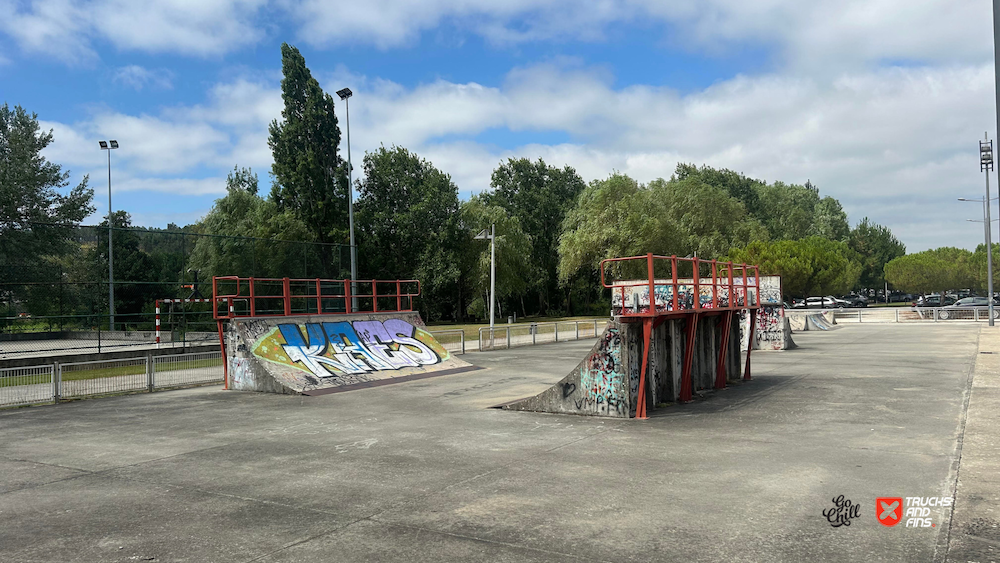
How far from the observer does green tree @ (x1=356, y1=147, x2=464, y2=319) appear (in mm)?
54125

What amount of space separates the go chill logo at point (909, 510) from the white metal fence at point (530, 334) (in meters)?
20.6

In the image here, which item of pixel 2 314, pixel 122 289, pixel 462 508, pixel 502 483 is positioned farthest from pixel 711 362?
pixel 2 314

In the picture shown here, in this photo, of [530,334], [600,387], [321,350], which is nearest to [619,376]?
[600,387]

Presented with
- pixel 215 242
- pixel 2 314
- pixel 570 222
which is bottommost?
pixel 2 314

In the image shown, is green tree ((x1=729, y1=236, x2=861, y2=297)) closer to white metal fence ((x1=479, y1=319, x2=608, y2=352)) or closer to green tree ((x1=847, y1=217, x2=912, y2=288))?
white metal fence ((x1=479, y1=319, x2=608, y2=352))

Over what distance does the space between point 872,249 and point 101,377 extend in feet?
344

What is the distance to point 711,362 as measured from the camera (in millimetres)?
14711

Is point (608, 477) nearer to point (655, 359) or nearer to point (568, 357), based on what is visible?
point (655, 359)

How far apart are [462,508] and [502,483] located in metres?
0.97

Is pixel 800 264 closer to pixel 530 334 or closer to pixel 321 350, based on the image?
pixel 530 334

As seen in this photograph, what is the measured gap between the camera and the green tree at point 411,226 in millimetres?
54125

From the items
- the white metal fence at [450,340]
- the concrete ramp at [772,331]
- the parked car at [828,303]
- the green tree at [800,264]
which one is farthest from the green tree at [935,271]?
the white metal fence at [450,340]

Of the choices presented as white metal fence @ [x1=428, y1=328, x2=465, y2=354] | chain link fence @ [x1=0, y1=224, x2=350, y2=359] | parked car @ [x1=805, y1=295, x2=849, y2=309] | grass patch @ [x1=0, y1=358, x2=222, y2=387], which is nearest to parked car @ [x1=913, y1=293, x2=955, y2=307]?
parked car @ [x1=805, y1=295, x2=849, y2=309]

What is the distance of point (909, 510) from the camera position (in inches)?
241
